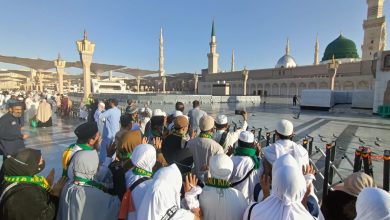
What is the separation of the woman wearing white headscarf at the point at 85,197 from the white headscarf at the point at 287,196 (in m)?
1.33

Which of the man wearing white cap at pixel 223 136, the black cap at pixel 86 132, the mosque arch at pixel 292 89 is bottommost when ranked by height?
the man wearing white cap at pixel 223 136

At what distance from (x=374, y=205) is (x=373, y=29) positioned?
55971mm

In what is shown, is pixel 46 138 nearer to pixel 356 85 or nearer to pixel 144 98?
pixel 144 98

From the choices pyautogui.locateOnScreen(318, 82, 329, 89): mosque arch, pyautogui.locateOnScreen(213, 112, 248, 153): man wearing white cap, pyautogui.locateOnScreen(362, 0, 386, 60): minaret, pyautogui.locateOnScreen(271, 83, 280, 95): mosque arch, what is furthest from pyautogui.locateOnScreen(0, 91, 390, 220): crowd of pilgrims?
pyautogui.locateOnScreen(362, 0, 386, 60): minaret

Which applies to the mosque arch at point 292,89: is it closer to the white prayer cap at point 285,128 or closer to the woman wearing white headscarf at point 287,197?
the white prayer cap at point 285,128

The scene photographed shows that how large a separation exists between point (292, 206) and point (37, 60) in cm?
5943

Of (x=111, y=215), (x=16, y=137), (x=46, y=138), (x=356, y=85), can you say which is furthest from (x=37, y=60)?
(x=356, y=85)

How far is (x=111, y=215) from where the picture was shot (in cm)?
201

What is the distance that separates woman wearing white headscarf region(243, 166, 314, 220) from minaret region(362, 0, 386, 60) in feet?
175

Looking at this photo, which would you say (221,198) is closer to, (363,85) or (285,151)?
(285,151)

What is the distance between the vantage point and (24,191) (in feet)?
5.72

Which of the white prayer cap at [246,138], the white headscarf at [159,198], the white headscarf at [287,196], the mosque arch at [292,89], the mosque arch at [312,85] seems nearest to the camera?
the white headscarf at [287,196]

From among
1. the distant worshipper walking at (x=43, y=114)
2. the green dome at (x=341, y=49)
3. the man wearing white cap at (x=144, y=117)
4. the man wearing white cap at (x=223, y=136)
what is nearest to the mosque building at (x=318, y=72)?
the green dome at (x=341, y=49)

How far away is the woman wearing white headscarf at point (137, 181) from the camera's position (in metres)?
1.84
